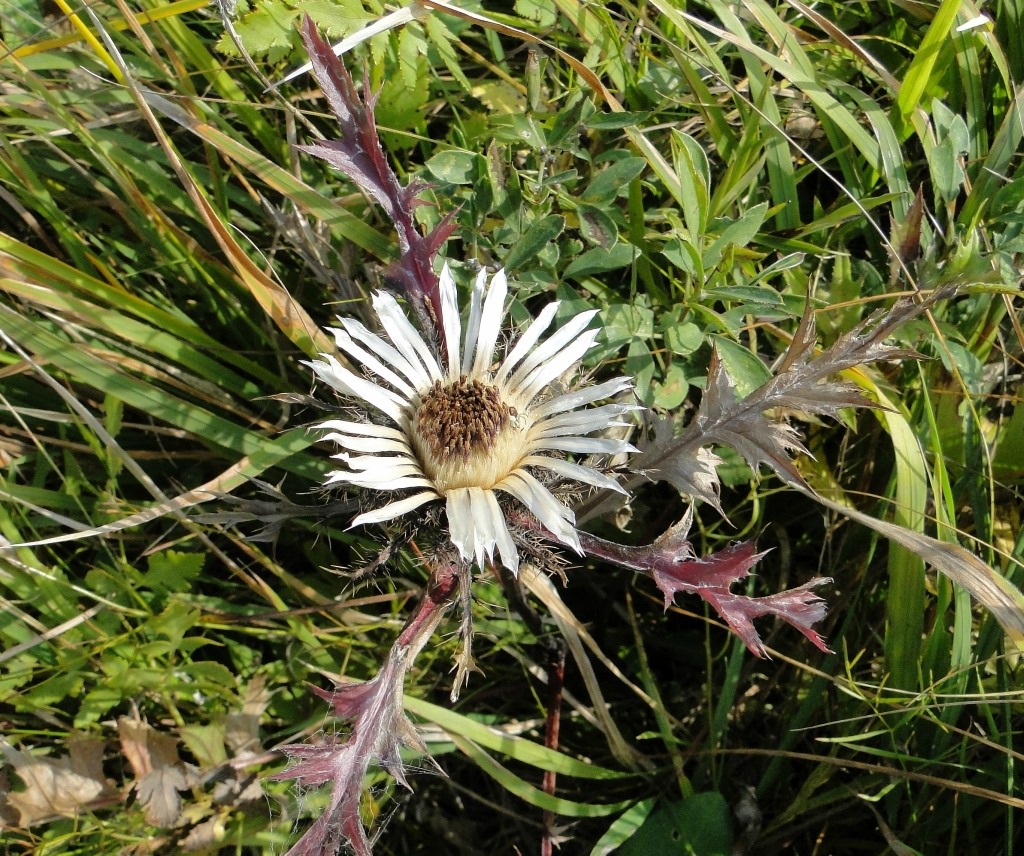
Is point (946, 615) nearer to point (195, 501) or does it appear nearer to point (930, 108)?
point (930, 108)

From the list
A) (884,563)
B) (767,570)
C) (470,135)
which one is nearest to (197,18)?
(470,135)

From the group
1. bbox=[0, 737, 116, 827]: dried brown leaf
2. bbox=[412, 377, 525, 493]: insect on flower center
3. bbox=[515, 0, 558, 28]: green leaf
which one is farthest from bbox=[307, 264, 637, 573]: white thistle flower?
bbox=[0, 737, 116, 827]: dried brown leaf

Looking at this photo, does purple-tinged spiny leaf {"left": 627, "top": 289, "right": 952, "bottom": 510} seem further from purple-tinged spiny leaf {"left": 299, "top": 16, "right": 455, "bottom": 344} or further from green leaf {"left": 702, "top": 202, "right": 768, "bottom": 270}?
purple-tinged spiny leaf {"left": 299, "top": 16, "right": 455, "bottom": 344}

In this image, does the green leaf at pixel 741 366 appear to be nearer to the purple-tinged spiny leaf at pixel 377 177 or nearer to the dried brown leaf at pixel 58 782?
the purple-tinged spiny leaf at pixel 377 177

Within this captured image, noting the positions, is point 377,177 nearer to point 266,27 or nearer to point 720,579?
point 266,27

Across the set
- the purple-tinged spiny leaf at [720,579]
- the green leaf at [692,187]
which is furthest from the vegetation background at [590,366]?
the purple-tinged spiny leaf at [720,579]

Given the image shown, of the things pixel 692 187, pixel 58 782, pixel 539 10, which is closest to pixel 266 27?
pixel 539 10
